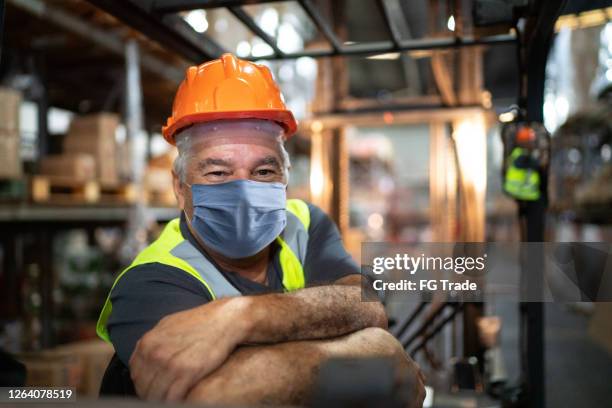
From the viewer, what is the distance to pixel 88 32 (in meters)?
5.41

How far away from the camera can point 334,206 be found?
5.92 m

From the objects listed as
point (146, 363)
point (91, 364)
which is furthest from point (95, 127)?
point (146, 363)

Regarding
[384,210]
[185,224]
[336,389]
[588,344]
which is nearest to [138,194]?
[185,224]

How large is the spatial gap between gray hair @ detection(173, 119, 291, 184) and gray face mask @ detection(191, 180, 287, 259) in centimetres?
10

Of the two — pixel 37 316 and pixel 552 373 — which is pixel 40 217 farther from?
pixel 552 373

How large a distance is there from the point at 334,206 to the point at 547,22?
3.77m

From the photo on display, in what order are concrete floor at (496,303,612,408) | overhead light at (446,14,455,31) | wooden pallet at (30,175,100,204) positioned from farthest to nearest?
1. wooden pallet at (30,175,100,204)
2. concrete floor at (496,303,612,408)
3. overhead light at (446,14,455,31)

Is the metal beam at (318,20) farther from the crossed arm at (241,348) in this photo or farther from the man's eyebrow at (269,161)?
the crossed arm at (241,348)

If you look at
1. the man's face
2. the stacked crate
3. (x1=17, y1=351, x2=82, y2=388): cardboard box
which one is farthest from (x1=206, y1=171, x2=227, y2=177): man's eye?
the stacked crate

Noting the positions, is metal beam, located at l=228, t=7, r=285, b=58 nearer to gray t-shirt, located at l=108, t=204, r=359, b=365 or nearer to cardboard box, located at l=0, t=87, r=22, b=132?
gray t-shirt, located at l=108, t=204, r=359, b=365

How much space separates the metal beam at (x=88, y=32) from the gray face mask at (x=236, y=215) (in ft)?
12.3

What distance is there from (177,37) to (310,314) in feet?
5.17

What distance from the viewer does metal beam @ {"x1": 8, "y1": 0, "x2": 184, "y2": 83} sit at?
15.2ft

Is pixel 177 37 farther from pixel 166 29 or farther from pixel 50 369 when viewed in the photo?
pixel 50 369
